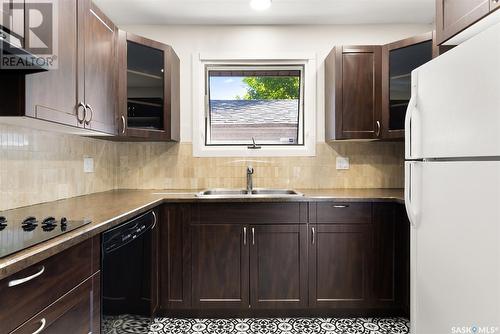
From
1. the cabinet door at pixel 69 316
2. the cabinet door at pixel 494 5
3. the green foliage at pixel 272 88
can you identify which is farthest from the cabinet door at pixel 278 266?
the cabinet door at pixel 494 5

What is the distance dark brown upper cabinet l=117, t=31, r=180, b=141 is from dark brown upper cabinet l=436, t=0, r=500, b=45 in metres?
1.95

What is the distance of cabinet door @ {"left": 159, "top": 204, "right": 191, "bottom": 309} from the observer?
93.4 inches

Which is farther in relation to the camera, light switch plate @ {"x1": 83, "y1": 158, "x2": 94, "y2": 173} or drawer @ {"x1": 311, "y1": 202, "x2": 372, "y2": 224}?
light switch plate @ {"x1": 83, "y1": 158, "x2": 94, "y2": 173}

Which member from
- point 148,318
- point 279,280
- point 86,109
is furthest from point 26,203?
point 279,280

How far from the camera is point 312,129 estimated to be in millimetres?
3078

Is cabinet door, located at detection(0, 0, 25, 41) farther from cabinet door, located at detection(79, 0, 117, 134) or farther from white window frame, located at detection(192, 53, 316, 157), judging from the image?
white window frame, located at detection(192, 53, 316, 157)

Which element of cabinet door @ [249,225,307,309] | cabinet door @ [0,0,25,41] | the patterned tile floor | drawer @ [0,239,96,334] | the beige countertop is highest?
cabinet door @ [0,0,25,41]

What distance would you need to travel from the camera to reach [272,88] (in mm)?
3170

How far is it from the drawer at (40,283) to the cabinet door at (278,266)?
52.8 inches

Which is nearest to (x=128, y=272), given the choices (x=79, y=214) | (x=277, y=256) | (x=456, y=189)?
(x=79, y=214)

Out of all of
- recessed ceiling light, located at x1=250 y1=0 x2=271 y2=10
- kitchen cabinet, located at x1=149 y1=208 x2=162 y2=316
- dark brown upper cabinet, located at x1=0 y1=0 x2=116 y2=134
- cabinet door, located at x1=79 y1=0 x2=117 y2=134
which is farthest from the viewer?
recessed ceiling light, located at x1=250 y1=0 x2=271 y2=10

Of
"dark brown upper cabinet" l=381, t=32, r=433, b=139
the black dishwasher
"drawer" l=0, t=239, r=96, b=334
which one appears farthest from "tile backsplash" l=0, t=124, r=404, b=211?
"drawer" l=0, t=239, r=96, b=334

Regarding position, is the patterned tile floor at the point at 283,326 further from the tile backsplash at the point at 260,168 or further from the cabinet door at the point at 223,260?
the tile backsplash at the point at 260,168

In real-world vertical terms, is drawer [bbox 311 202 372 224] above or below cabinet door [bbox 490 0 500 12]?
below
